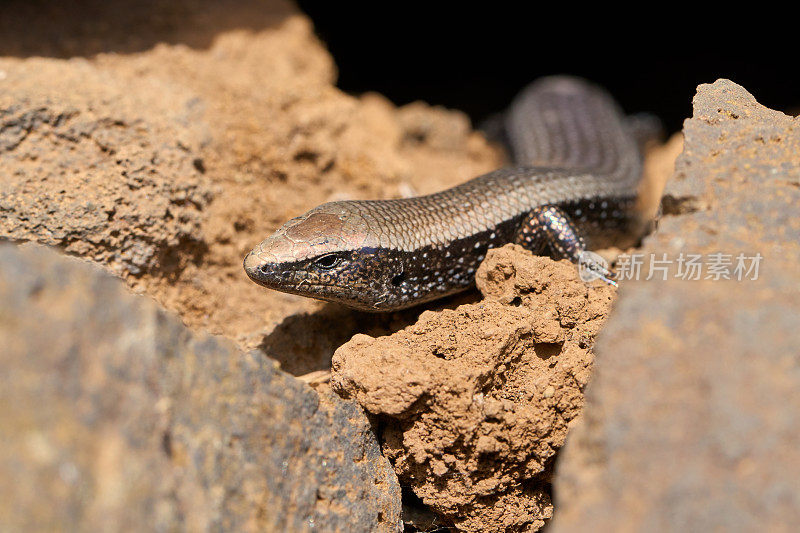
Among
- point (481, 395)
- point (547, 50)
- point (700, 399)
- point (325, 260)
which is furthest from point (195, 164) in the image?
point (547, 50)

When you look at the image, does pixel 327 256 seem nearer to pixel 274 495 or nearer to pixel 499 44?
pixel 274 495

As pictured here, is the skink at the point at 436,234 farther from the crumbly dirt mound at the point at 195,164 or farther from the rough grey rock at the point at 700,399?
the rough grey rock at the point at 700,399

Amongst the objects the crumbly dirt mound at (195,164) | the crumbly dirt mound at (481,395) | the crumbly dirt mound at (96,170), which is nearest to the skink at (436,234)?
the crumbly dirt mound at (481,395)

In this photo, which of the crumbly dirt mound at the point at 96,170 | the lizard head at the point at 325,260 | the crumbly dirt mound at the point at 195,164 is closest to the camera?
the lizard head at the point at 325,260

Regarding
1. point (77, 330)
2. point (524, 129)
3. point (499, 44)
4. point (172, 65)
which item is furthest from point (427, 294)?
point (499, 44)

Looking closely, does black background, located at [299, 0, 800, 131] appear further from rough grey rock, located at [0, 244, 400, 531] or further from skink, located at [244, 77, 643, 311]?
rough grey rock, located at [0, 244, 400, 531]

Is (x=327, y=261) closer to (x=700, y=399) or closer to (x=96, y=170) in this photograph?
(x=96, y=170)
